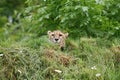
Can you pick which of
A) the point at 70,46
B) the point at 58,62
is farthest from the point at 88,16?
the point at 58,62

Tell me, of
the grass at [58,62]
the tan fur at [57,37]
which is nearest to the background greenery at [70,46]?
the grass at [58,62]

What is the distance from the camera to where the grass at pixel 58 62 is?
6480 millimetres

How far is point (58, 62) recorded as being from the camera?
684cm

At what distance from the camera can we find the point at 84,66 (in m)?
6.83

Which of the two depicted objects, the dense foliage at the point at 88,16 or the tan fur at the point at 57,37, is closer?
the tan fur at the point at 57,37

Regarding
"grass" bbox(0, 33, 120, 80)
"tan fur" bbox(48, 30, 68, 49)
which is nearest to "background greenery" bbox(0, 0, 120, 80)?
"grass" bbox(0, 33, 120, 80)

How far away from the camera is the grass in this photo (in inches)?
255

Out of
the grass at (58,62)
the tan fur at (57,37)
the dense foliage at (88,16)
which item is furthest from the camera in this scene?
the dense foliage at (88,16)

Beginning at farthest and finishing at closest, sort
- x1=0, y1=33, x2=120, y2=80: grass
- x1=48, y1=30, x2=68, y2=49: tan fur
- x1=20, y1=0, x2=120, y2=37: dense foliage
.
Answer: x1=20, y1=0, x2=120, y2=37: dense foliage → x1=48, y1=30, x2=68, y2=49: tan fur → x1=0, y1=33, x2=120, y2=80: grass

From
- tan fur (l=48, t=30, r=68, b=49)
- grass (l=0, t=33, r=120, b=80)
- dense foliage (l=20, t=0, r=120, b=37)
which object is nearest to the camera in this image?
grass (l=0, t=33, r=120, b=80)

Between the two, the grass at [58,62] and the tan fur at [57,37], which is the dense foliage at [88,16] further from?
the grass at [58,62]

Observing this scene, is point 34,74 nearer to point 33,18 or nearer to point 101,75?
point 101,75

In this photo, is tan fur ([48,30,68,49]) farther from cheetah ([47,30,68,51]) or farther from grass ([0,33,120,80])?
grass ([0,33,120,80])

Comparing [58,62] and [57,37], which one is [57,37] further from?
[58,62]
